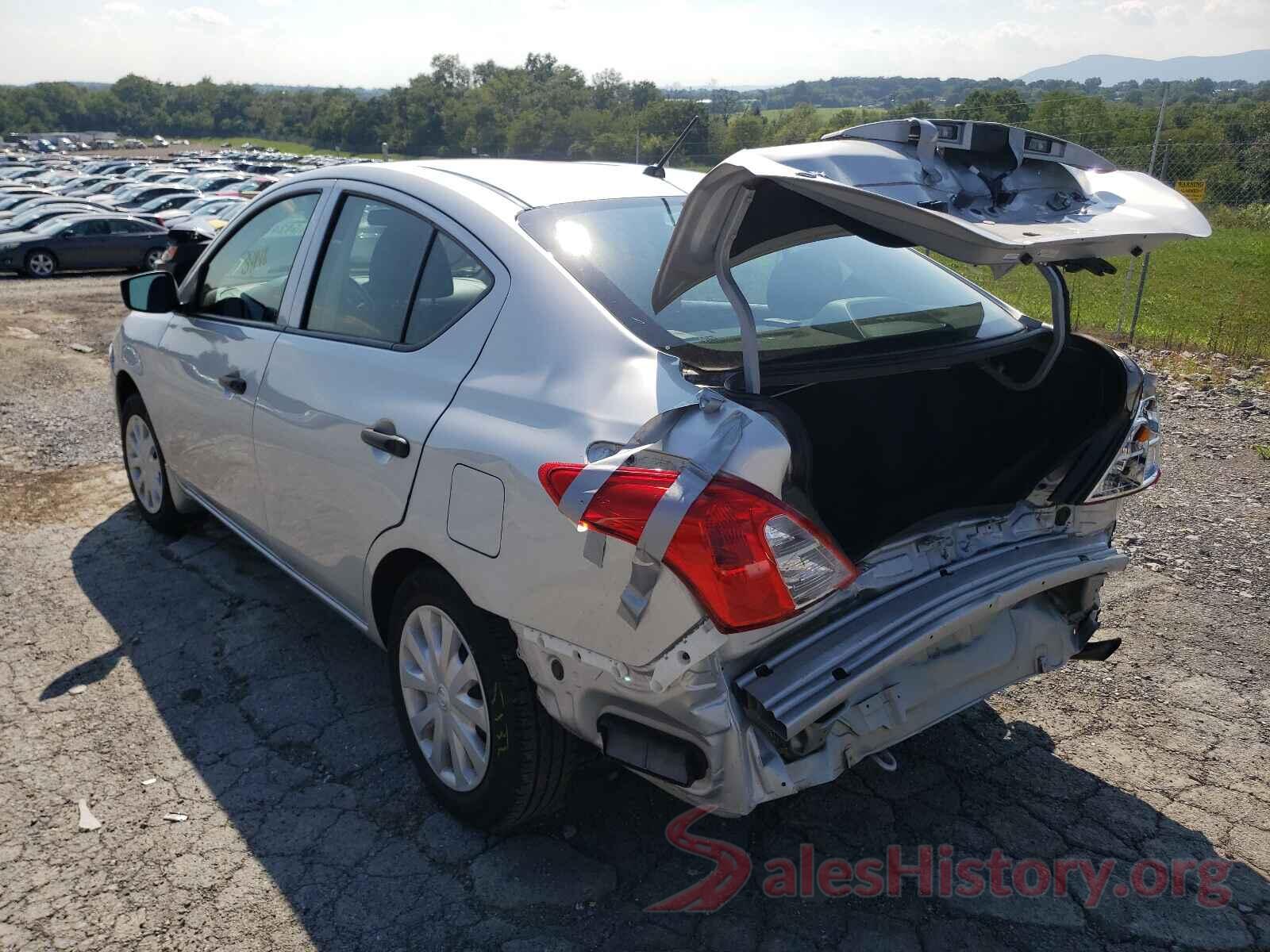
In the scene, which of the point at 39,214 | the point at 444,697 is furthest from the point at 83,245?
the point at 444,697

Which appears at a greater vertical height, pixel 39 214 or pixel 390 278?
pixel 390 278

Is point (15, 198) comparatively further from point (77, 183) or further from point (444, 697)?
point (444, 697)

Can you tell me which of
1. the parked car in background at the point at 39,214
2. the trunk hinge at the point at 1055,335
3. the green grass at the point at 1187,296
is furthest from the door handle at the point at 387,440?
the parked car in background at the point at 39,214

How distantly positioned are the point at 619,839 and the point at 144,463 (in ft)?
11.8

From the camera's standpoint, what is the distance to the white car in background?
2121mm

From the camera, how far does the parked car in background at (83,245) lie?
21.1 m

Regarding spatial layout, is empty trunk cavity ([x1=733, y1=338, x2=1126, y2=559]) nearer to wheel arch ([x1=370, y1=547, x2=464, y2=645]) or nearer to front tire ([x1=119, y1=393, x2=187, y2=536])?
wheel arch ([x1=370, y1=547, x2=464, y2=645])

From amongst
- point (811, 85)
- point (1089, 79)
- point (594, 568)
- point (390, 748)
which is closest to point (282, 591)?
point (390, 748)

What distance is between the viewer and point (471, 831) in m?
2.88

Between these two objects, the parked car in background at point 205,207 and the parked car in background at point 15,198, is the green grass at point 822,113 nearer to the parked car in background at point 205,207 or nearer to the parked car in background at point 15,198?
the parked car in background at point 205,207

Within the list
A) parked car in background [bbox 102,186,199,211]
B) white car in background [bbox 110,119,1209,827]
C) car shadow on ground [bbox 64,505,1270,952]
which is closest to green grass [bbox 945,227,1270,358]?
white car in background [bbox 110,119,1209,827]

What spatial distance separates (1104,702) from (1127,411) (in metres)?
1.25

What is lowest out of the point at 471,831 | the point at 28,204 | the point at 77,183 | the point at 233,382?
the point at 77,183

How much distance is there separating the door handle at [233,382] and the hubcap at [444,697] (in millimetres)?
1341
